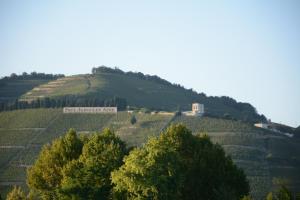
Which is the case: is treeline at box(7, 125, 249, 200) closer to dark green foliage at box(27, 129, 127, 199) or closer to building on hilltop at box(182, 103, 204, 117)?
dark green foliage at box(27, 129, 127, 199)

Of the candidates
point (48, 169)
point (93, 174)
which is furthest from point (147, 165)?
point (48, 169)

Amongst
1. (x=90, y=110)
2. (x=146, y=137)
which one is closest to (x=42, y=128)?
(x=90, y=110)

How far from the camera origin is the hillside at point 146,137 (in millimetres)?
111625

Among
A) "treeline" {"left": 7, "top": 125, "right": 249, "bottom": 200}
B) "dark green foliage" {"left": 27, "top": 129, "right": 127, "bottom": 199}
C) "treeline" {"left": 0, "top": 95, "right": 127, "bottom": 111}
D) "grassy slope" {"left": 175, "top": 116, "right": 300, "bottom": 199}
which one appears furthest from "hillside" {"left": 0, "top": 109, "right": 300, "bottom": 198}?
"dark green foliage" {"left": 27, "top": 129, "right": 127, "bottom": 199}

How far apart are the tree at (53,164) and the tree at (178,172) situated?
32.6 ft

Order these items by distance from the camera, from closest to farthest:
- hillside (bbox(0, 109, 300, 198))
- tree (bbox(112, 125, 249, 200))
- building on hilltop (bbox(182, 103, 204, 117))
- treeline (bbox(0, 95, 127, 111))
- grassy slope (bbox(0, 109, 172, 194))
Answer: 1. tree (bbox(112, 125, 249, 200))
2. hillside (bbox(0, 109, 300, 198))
3. grassy slope (bbox(0, 109, 172, 194))
4. building on hilltop (bbox(182, 103, 204, 117))
5. treeline (bbox(0, 95, 127, 111))

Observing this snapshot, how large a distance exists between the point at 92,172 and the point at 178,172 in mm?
8027

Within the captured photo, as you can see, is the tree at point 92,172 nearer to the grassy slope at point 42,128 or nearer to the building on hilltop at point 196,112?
the grassy slope at point 42,128

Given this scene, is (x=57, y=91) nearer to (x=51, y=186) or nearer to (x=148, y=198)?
(x=51, y=186)

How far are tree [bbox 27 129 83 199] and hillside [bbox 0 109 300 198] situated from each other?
3529cm

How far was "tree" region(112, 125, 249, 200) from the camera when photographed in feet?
183

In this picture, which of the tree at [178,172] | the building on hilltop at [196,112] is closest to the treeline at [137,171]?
the tree at [178,172]

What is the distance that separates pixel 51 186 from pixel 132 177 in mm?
15121

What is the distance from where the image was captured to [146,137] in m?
129
